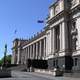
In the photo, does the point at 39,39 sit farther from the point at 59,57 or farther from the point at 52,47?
the point at 59,57

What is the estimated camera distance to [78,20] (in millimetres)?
85500

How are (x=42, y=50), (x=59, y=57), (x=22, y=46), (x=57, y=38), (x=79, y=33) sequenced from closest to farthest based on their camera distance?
(x=79, y=33), (x=59, y=57), (x=57, y=38), (x=42, y=50), (x=22, y=46)

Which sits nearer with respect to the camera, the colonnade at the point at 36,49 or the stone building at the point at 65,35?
the stone building at the point at 65,35

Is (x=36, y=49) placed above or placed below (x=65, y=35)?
above

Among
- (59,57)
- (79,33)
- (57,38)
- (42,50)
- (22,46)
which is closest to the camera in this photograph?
(79,33)

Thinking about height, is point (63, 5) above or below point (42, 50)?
above

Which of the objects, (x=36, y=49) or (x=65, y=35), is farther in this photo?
(x=36, y=49)

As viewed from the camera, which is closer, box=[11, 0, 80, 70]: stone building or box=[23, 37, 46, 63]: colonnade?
box=[11, 0, 80, 70]: stone building

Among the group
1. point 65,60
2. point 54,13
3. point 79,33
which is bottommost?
point 65,60

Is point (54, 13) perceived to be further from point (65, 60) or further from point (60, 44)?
point (65, 60)

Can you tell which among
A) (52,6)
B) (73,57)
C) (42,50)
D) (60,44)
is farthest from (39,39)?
(73,57)

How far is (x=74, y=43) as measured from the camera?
289ft

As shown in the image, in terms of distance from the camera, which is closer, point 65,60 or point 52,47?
point 65,60

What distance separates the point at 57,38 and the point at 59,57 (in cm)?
948
